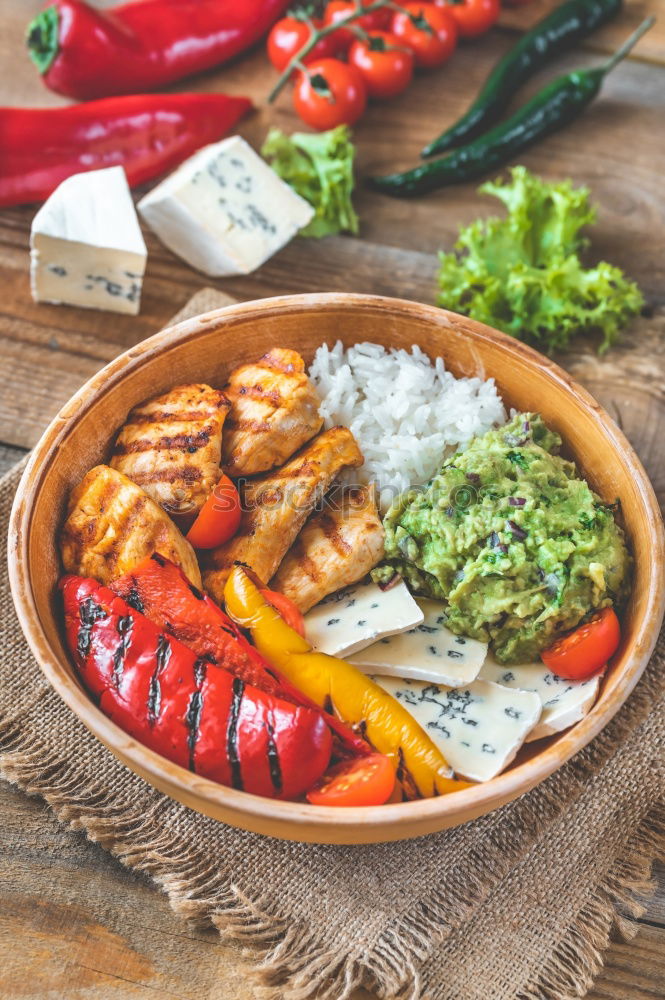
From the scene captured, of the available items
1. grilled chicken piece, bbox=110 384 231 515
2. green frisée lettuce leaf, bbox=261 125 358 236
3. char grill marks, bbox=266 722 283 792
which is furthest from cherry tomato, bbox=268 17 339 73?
char grill marks, bbox=266 722 283 792

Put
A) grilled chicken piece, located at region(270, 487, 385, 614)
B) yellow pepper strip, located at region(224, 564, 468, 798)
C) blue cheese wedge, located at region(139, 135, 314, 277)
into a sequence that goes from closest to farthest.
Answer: yellow pepper strip, located at region(224, 564, 468, 798) < grilled chicken piece, located at region(270, 487, 385, 614) < blue cheese wedge, located at region(139, 135, 314, 277)

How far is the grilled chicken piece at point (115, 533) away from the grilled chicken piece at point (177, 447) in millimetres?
77

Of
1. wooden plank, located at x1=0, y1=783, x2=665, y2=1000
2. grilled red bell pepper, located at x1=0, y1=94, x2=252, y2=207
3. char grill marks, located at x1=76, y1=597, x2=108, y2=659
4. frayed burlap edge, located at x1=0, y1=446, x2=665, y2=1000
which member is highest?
grilled red bell pepper, located at x1=0, y1=94, x2=252, y2=207

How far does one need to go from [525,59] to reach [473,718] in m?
3.13

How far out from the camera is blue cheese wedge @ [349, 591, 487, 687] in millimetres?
2350

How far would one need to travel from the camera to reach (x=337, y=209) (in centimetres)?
378

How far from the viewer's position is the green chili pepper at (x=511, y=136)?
3871 millimetres

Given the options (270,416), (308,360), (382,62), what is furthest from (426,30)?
(270,416)

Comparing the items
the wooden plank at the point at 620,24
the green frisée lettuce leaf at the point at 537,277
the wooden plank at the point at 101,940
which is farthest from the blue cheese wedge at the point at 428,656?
the wooden plank at the point at 620,24

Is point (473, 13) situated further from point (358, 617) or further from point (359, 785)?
point (359, 785)

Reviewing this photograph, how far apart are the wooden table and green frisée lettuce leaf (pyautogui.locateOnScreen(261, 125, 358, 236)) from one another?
0.27 feet

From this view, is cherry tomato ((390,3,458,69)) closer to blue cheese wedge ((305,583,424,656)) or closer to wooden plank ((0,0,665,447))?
wooden plank ((0,0,665,447))

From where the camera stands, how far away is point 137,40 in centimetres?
408

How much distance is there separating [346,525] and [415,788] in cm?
76
